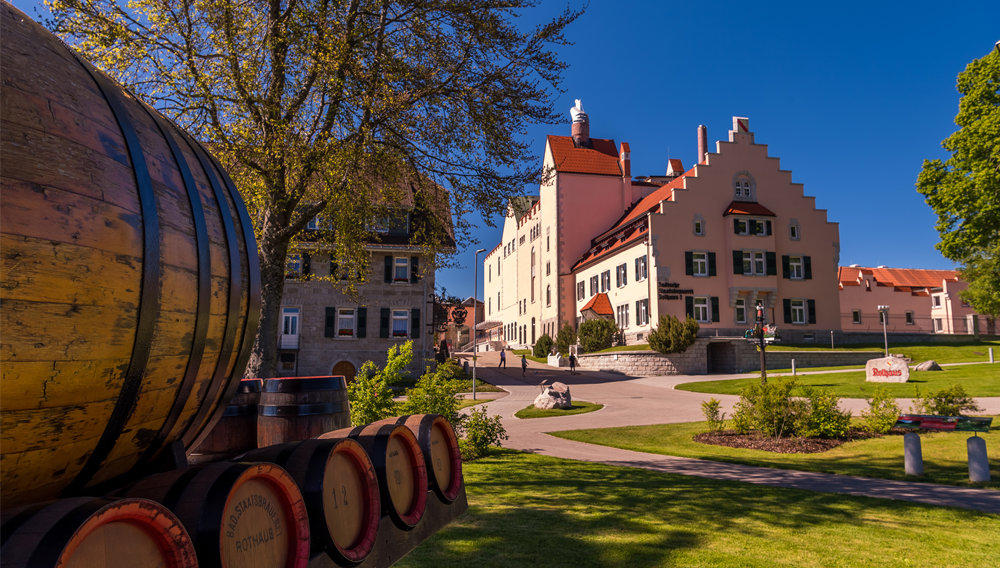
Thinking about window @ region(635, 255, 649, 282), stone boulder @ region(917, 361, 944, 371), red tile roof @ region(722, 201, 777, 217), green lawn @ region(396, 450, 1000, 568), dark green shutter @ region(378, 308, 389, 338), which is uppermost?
red tile roof @ region(722, 201, 777, 217)

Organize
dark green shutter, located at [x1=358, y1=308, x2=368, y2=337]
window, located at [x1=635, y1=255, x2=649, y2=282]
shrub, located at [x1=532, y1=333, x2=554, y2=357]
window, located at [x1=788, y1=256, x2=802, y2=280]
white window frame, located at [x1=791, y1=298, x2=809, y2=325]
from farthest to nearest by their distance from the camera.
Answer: shrub, located at [x1=532, y1=333, x2=554, y2=357] → window, located at [x1=788, y1=256, x2=802, y2=280] → white window frame, located at [x1=791, y1=298, x2=809, y2=325] → window, located at [x1=635, y1=255, x2=649, y2=282] → dark green shutter, located at [x1=358, y1=308, x2=368, y2=337]

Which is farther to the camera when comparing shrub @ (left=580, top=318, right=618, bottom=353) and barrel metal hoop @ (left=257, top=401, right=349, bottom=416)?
shrub @ (left=580, top=318, right=618, bottom=353)

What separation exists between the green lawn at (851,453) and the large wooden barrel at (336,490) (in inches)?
342

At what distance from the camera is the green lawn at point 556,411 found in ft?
58.3

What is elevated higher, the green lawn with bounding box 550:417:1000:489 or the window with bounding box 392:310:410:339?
the window with bounding box 392:310:410:339

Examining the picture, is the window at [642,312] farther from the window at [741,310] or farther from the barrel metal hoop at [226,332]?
the barrel metal hoop at [226,332]

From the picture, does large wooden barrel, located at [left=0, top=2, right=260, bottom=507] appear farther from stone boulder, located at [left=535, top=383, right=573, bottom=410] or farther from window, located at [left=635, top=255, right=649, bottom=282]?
window, located at [left=635, top=255, right=649, bottom=282]

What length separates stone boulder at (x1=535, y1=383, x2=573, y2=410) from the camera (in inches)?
746

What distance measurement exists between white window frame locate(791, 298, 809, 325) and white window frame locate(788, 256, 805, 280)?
5.54 feet

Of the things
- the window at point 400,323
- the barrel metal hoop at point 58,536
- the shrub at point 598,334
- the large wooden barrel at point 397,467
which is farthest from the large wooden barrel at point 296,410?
the shrub at point 598,334

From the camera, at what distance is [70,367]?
1.70m

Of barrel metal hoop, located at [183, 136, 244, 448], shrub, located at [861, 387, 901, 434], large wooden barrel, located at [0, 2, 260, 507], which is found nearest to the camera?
large wooden barrel, located at [0, 2, 260, 507]

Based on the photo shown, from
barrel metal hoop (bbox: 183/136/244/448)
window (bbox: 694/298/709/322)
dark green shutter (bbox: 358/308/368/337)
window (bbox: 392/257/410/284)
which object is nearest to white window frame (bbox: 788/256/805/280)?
window (bbox: 694/298/709/322)

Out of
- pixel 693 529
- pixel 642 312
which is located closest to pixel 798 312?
pixel 642 312
